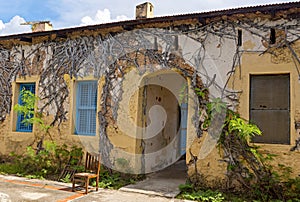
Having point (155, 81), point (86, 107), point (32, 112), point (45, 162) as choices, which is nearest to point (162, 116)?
point (155, 81)

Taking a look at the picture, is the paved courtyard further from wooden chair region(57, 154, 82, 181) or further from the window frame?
the window frame

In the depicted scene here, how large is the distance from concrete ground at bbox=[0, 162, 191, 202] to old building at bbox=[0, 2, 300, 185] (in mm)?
936

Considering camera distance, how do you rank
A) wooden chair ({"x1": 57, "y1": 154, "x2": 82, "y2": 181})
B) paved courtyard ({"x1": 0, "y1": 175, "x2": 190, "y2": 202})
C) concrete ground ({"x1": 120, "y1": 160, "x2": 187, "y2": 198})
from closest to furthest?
paved courtyard ({"x1": 0, "y1": 175, "x2": 190, "y2": 202})
concrete ground ({"x1": 120, "y1": 160, "x2": 187, "y2": 198})
wooden chair ({"x1": 57, "y1": 154, "x2": 82, "y2": 181})

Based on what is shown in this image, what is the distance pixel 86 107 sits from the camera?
29.7 ft

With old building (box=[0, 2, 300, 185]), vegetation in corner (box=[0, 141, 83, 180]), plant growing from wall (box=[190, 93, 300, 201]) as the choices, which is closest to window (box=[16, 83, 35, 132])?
old building (box=[0, 2, 300, 185])

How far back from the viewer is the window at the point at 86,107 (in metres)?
8.97

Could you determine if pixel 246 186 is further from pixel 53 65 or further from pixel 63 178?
pixel 53 65

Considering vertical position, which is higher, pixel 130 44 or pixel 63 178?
pixel 130 44

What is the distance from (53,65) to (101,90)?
1.99 meters

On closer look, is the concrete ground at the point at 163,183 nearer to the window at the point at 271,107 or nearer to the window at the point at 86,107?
the window at the point at 86,107

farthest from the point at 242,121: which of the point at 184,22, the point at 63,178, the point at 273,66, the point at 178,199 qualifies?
the point at 63,178

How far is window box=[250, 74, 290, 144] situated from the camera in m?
6.86

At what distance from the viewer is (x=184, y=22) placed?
7.88 m

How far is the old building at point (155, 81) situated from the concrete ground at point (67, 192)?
94 centimetres
